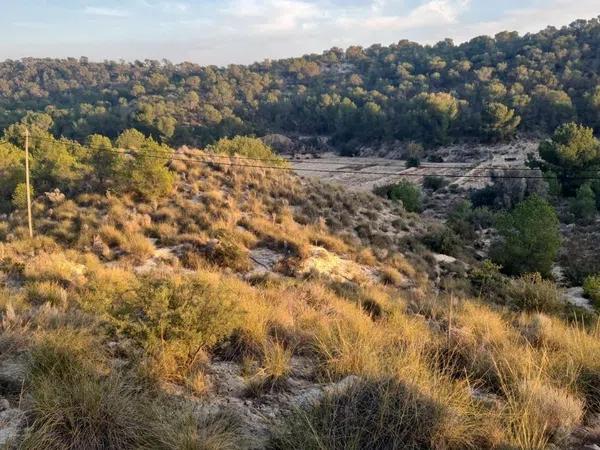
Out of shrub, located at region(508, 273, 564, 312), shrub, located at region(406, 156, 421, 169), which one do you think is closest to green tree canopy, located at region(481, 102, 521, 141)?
shrub, located at region(406, 156, 421, 169)

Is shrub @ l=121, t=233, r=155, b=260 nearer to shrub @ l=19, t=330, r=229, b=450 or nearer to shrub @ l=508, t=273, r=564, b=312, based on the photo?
shrub @ l=508, t=273, r=564, b=312

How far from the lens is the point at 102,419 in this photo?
11.3 ft

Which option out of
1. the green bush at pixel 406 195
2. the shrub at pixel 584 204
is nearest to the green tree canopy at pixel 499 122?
the shrub at pixel 584 204

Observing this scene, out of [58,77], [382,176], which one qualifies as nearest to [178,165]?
[382,176]

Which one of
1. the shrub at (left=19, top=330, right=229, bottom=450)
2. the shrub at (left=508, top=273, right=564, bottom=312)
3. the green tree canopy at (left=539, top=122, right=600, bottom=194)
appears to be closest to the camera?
the shrub at (left=19, top=330, right=229, bottom=450)

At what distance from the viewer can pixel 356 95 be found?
262 feet

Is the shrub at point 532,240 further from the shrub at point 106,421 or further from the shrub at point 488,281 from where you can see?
the shrub at point 106,421

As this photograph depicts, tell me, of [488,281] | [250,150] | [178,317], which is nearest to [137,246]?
[178,317]

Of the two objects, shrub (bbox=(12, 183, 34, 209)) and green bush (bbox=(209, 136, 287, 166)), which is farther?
green bush (bbox=(209, 136, 287, 166))

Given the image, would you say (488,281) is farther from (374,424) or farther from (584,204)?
(584,204)

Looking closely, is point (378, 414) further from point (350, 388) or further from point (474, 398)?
point (474, 398)

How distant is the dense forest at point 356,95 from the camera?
61625 mm

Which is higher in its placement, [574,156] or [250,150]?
[250,150]

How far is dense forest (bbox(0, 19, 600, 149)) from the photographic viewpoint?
202ft
